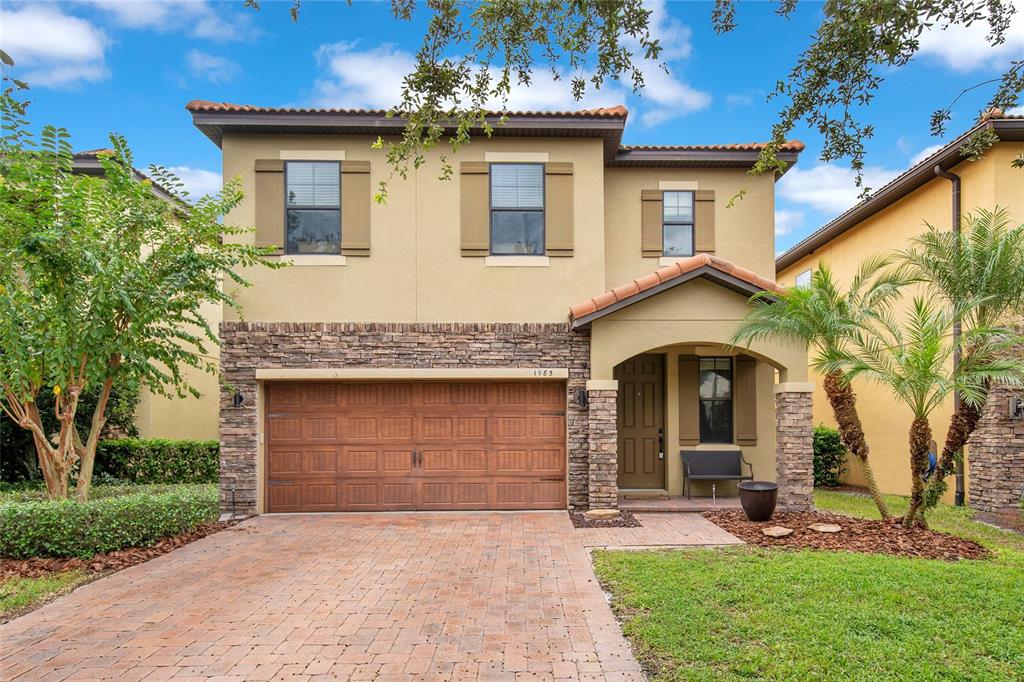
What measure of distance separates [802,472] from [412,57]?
340 inches

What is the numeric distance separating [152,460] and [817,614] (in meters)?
12.4

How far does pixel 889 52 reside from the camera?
459cm

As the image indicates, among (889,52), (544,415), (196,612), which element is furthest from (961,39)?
(196,612)

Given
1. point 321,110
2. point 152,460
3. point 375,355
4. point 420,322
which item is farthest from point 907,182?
point 152,460

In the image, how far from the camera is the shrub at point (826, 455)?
14062 millimetres

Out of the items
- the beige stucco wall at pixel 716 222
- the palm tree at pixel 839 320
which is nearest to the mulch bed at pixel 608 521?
the palm tree at pixel 839 320

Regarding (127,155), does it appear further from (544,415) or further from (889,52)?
(889,52)

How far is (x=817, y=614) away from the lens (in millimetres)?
5414

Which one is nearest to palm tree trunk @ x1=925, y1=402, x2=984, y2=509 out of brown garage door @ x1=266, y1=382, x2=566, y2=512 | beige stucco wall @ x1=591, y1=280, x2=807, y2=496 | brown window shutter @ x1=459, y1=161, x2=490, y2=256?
beige stucco wall @ x1=591, y1=280, x2=807, y2=496

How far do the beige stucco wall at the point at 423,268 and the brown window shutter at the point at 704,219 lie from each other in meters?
2.15

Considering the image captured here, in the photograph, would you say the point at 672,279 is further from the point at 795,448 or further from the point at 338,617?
the point at 338,617

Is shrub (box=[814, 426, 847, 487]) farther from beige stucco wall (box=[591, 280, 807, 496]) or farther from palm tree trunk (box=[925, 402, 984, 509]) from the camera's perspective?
palm tree trunk (box=[925, 402, 984, 509])

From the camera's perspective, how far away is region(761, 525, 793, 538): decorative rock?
8.41 m

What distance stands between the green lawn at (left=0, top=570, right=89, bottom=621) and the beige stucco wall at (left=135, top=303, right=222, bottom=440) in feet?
20.0
